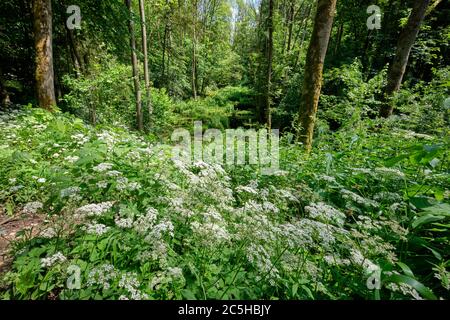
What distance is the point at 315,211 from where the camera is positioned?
5.76 ft

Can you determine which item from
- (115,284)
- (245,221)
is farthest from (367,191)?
(115,284)

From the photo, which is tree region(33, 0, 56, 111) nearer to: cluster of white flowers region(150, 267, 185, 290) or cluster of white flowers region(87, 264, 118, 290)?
cluster of white flowers region(87, 264, 118, 290)

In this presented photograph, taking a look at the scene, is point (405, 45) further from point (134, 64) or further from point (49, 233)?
point (134, 64)

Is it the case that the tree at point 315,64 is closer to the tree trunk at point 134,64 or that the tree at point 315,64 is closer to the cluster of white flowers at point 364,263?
the cluster of white flowers at point 364,263

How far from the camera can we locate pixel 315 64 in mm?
4379

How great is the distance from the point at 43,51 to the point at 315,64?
652 centimetres

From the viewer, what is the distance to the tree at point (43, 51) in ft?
18.1

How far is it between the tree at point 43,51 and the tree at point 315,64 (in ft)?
20.6

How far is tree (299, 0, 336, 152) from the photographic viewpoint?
4.18 m

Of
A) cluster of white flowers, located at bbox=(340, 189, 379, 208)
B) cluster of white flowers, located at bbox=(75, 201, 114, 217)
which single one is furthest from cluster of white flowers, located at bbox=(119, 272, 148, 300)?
cluster of white flowers, located at bbox=(340, 189, 379, 208)

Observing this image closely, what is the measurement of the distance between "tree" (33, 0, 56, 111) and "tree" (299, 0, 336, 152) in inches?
247

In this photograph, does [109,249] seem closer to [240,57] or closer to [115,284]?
[115,284]

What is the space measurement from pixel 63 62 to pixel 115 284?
42.3 ft

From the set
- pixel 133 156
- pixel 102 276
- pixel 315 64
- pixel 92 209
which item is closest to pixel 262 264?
pixel 102 276
